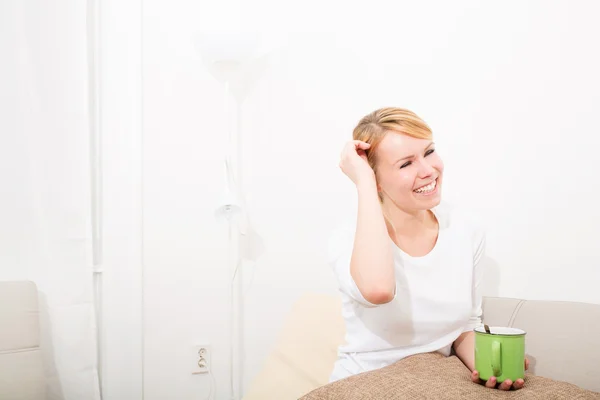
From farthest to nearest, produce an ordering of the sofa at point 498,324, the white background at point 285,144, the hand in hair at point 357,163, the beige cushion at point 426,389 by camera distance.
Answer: the white background at point 285,144 < the hand in hair at point 357,163 < the sofa at point 498,324 < the beige cushion at point 426,389

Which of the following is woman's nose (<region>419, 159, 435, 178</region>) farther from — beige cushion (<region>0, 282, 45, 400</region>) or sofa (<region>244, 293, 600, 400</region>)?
beige cushion (<region>0, 282, 45, 400</region>)

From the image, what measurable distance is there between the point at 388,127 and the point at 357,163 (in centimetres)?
12

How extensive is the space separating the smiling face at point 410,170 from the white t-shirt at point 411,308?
0.38 ft

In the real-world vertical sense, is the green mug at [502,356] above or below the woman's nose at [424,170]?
below

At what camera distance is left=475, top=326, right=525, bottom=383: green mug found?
3.92 ft

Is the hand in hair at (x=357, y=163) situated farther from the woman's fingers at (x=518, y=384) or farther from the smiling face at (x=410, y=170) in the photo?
the woman's fingers at (x=518, y=384)

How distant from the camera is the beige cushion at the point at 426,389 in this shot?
1.13 meters

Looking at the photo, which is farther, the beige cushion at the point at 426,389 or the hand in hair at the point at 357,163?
the hand in hair at the point at 357,163

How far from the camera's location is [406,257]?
149cm

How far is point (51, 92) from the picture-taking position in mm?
2109

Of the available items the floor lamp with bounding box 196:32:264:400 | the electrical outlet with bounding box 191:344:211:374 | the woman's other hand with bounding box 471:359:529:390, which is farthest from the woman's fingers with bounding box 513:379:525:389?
the electrical outlet with bounding box 191:344:211:374

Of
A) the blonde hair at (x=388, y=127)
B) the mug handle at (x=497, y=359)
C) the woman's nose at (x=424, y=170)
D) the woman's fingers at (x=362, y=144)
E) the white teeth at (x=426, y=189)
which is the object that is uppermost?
the blonde hair at (x=388, y=127)

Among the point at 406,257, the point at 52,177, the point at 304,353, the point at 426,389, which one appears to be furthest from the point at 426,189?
the point at 52,177

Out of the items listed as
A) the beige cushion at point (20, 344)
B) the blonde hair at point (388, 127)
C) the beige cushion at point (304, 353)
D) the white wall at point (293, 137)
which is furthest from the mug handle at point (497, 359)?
the beige cushion at point (20, 344)
